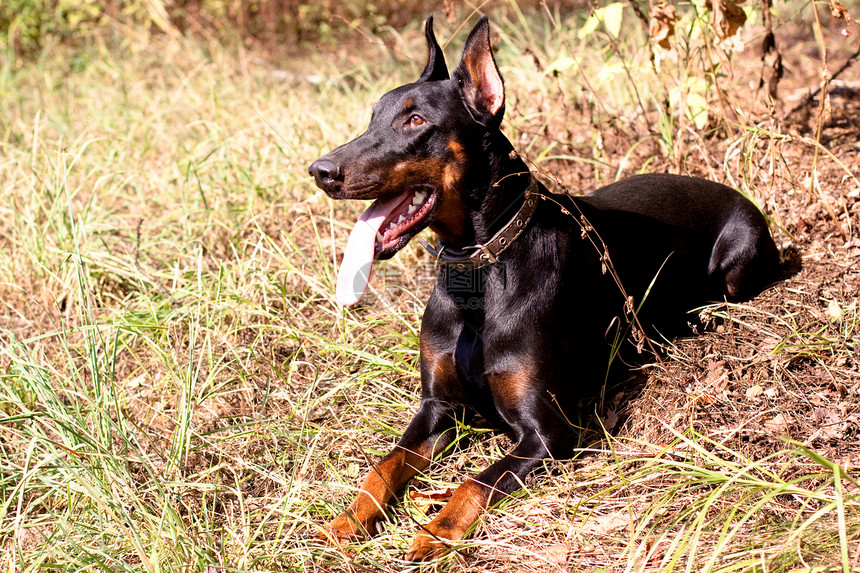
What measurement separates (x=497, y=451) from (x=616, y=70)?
7.51 ft

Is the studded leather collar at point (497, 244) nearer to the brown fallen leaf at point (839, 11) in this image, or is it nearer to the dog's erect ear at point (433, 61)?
the dog's erect ear at point (433, 61)

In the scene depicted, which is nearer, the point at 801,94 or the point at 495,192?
the point at 495,192

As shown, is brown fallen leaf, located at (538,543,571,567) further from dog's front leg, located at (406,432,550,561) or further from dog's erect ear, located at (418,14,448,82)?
dog's erect ear, located at (418,14,448,82)

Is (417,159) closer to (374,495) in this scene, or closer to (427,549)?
(374,495)

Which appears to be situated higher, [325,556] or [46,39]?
[46,39]

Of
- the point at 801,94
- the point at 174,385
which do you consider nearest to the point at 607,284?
the point at 174,385

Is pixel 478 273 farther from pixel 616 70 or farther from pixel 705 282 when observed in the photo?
pixel 616 70

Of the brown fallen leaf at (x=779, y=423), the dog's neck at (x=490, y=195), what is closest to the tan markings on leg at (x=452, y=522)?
the dog's neck at (x=490, y=195)

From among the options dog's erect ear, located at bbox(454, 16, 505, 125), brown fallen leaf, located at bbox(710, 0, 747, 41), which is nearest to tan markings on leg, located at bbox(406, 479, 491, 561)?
dog's erect ear, located at bbox(454, 16, 505, 125)

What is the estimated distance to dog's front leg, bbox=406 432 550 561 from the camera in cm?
250

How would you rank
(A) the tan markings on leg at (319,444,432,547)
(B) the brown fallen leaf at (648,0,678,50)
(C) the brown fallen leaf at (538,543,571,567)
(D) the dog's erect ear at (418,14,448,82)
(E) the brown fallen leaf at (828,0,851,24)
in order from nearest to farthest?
(C) the brown fallen leaf at (538,543,571,567) → (A) the tan markings on leg at (319,444,432,547) → (D) the dog's erect ear at (418,14,448,82) → (E) the brown fallen leaf at (828,0,851,24) → (B) the brown fallen leaf at (648,0,678,50)

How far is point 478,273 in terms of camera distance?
2.98m

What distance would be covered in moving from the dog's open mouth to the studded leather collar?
123 millimetres

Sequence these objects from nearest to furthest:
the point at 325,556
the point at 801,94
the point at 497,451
→ the point at 325,556, the point at 497,451, the point at 801,94
